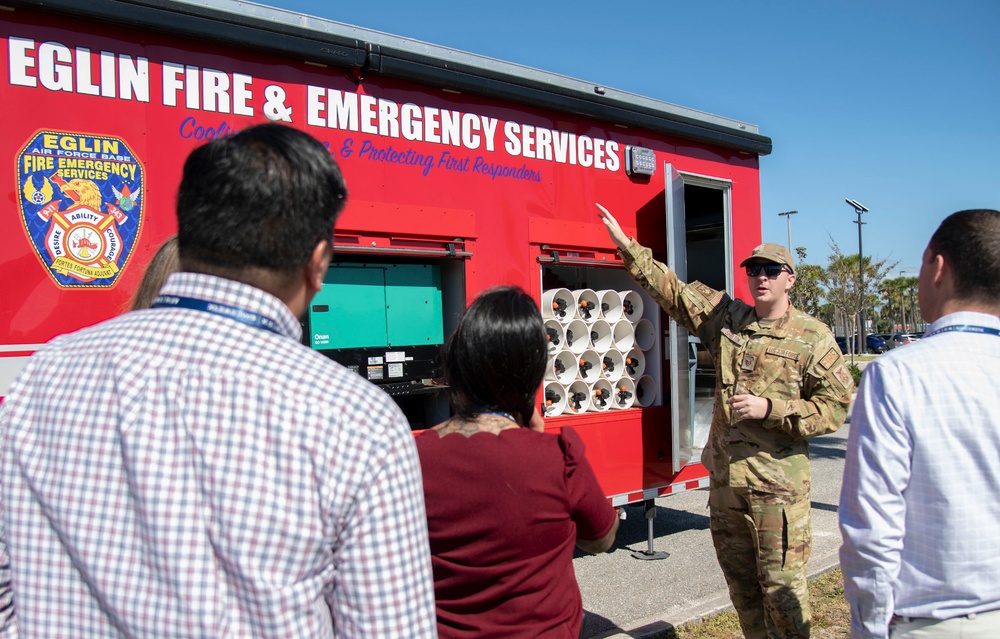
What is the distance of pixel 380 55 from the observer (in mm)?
3803

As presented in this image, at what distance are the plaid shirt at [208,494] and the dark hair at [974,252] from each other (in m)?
1.65

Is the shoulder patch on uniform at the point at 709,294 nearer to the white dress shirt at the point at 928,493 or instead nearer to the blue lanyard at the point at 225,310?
the white dress shirt at the point at 928,493

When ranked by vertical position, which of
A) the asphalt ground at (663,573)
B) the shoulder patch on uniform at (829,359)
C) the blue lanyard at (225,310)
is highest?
the blue lanyard at (225,310)

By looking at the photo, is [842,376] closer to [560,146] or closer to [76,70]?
[560,146]

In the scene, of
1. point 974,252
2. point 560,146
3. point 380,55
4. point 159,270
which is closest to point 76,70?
point 380,55

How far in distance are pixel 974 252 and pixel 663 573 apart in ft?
12.3

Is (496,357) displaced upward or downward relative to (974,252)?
downward

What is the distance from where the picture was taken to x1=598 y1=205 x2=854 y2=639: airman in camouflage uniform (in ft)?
11.1

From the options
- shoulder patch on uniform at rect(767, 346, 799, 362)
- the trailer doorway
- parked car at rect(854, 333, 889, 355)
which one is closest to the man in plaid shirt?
shoulder patch on uniform at rect(767, 346, 799, 362)

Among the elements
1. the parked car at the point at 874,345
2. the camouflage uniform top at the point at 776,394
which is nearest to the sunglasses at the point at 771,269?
the camouflage uniform top at the point at 776,394

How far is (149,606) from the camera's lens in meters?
0.99

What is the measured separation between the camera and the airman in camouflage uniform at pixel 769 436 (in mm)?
3396

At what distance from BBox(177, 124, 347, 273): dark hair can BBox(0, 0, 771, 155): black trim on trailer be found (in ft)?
8.15

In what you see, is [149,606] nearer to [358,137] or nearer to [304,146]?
[304,146]
